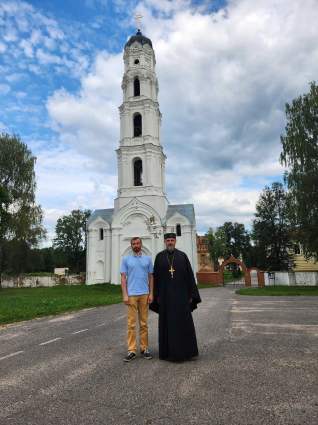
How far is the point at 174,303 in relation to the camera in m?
4.77

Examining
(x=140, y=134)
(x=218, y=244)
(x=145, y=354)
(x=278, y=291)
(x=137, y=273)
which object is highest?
(x=140, y=134)

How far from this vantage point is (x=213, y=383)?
3.53 m

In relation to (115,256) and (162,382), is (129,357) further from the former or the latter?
(115,256)

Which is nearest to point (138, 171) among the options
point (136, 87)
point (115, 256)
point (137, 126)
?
point (137, 126)

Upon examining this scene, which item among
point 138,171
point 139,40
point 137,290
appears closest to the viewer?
point 137,290

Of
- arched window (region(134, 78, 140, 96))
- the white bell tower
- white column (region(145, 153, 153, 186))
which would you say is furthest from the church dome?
white column (region(145, 153, 153, 186))

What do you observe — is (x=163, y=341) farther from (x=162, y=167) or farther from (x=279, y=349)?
(x=162, y=167)

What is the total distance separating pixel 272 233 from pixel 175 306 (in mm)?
35283

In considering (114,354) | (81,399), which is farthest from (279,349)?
(81,399)

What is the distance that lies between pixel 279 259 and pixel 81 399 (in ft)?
119

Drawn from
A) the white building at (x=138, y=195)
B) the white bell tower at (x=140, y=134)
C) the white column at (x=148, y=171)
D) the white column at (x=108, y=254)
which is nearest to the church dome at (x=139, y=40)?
the white bell tower at (x=140, y=134)

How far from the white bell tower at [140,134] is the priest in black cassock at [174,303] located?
85.4 feet

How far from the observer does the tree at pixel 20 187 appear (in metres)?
28.5

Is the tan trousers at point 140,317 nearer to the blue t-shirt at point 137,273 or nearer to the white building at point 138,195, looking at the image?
the blue t-shirt at point 137,273
